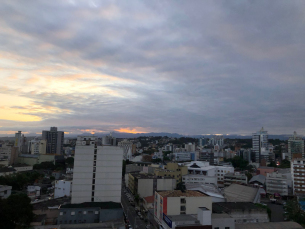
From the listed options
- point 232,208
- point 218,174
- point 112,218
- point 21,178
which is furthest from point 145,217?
point 218,174

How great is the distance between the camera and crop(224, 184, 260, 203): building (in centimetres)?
3447

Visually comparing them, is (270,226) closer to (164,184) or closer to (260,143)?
(164,184)

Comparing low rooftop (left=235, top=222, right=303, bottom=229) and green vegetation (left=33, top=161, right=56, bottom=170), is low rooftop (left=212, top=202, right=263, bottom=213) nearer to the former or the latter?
low rooftop (left=235, top=222, right=303, bottom=229)

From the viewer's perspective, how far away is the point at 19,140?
95.2 meters

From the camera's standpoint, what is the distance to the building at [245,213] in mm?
25234

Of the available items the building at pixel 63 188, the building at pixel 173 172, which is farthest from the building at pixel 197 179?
the building at pixel 63 188

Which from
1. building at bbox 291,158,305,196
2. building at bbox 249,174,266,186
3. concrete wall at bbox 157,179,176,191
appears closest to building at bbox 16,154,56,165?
concrete wall at bbox 157,179,176,191

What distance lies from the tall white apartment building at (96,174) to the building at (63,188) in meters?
8.41

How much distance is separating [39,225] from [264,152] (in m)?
94.1

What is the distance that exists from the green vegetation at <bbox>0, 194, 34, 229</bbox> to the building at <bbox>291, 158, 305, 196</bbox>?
4557 centimetres

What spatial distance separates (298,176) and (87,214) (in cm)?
4089

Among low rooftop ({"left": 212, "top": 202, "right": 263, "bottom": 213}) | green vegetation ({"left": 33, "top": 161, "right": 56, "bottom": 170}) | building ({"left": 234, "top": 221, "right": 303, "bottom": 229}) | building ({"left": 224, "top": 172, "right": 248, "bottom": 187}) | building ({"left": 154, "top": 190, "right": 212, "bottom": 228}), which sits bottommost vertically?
green vegetation ({"left": 33, "top": 161, "right": 56, "bottom": 170})

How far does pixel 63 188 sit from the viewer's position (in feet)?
119

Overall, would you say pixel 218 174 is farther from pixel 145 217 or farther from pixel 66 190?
pixel 66 190
